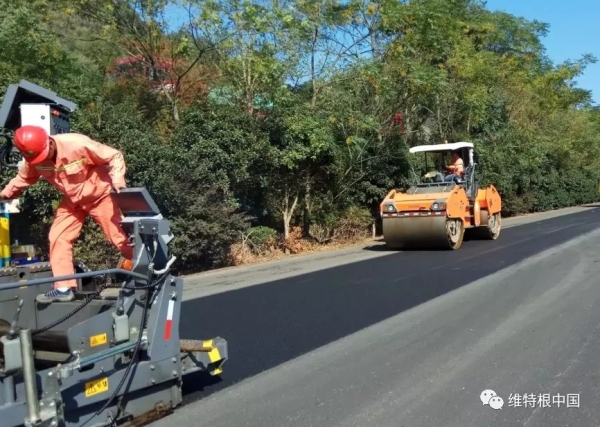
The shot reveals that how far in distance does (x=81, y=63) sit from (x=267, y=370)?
13.4 m

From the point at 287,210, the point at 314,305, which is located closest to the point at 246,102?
the point at 287,210

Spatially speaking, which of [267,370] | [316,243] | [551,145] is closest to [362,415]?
[267,370]

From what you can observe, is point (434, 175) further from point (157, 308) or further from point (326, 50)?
point (157, 308)

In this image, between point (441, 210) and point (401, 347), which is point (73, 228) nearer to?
point (401, 347)

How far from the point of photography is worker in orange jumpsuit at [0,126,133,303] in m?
4.53

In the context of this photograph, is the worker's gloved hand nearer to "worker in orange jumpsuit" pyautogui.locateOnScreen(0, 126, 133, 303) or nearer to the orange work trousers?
"worker in orange jumpsuit" pyautogui.locateOnScreen(0, 126, 133, 303)

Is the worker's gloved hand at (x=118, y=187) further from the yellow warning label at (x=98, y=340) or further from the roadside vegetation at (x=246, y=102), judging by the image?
the roadside vegetation at (x=246, y=102)

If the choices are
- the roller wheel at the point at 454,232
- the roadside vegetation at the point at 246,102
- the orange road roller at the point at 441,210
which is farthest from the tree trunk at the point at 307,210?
the roller wheel at the point at 454,232

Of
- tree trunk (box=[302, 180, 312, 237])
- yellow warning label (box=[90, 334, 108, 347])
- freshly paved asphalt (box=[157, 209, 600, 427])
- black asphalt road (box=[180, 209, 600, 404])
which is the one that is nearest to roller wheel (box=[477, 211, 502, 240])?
black asphalt road (box=[180, 209, 600, 404])

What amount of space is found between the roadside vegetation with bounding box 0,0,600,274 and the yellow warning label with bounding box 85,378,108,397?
7356 millimetres

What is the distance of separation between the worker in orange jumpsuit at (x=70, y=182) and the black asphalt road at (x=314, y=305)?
4.19ft

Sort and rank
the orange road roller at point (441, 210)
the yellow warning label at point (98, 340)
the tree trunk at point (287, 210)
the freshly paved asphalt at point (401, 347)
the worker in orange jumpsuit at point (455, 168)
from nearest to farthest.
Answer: the yellow warning label at point (98, 340) < the freshly paved asphalt at point (401, 347) < the orange road roller at point (441, 210) < the worker in orange jumpsuit at point (455, 168) < the tree trunk at point (287, 210)

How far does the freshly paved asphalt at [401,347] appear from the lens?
4430 millimetres

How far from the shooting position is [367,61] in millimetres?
17391
